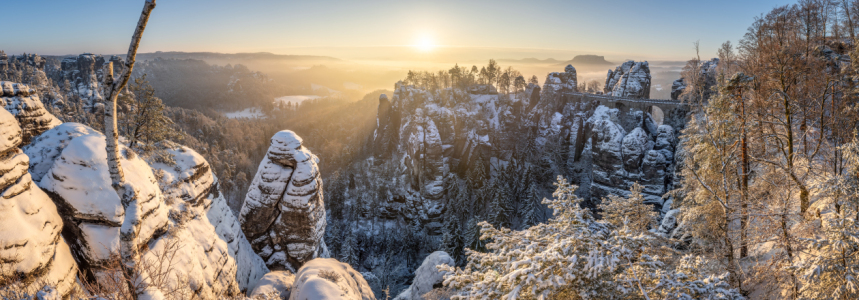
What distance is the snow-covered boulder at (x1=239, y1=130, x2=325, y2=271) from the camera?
20.8 m

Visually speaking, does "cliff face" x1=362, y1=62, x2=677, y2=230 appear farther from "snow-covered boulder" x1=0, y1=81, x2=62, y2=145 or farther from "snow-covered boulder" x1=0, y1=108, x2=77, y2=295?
"snow-covered boulder" x1=0, y1=108, x2=77, y2=295

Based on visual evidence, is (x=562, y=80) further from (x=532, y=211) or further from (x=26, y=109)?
(x=26, y=109)

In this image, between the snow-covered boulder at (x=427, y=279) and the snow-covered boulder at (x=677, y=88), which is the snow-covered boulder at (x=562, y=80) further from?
the snow-covered boulder at (x=427, y=279)

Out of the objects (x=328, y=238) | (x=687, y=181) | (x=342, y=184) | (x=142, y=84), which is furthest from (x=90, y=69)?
(x=687, y=181)

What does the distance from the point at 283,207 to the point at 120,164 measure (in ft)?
46.4

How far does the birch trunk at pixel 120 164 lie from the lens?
6239 mm

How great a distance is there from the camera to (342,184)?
185 feet

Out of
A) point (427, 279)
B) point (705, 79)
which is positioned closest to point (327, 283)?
point (427, 279)

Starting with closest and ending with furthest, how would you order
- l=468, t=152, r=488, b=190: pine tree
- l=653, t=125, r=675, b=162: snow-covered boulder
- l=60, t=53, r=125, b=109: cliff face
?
l=653, t=125, r=675, b=162: snow-covered boulder, l=468, t=152, r=488, b=190: pine tree, l=60, t=53, r=125, b=109: cliff face

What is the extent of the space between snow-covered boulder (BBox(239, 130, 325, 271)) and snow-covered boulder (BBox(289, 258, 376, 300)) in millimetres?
5191

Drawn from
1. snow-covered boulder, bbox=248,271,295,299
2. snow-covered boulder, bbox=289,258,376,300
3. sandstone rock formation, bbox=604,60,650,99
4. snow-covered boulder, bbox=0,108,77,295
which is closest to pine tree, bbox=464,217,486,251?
snow-covered boulder, bbox=289,258,376,300

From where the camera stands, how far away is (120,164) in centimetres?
733

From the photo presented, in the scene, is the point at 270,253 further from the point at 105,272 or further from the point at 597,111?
the point at 597,111

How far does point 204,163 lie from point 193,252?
6.87 m
